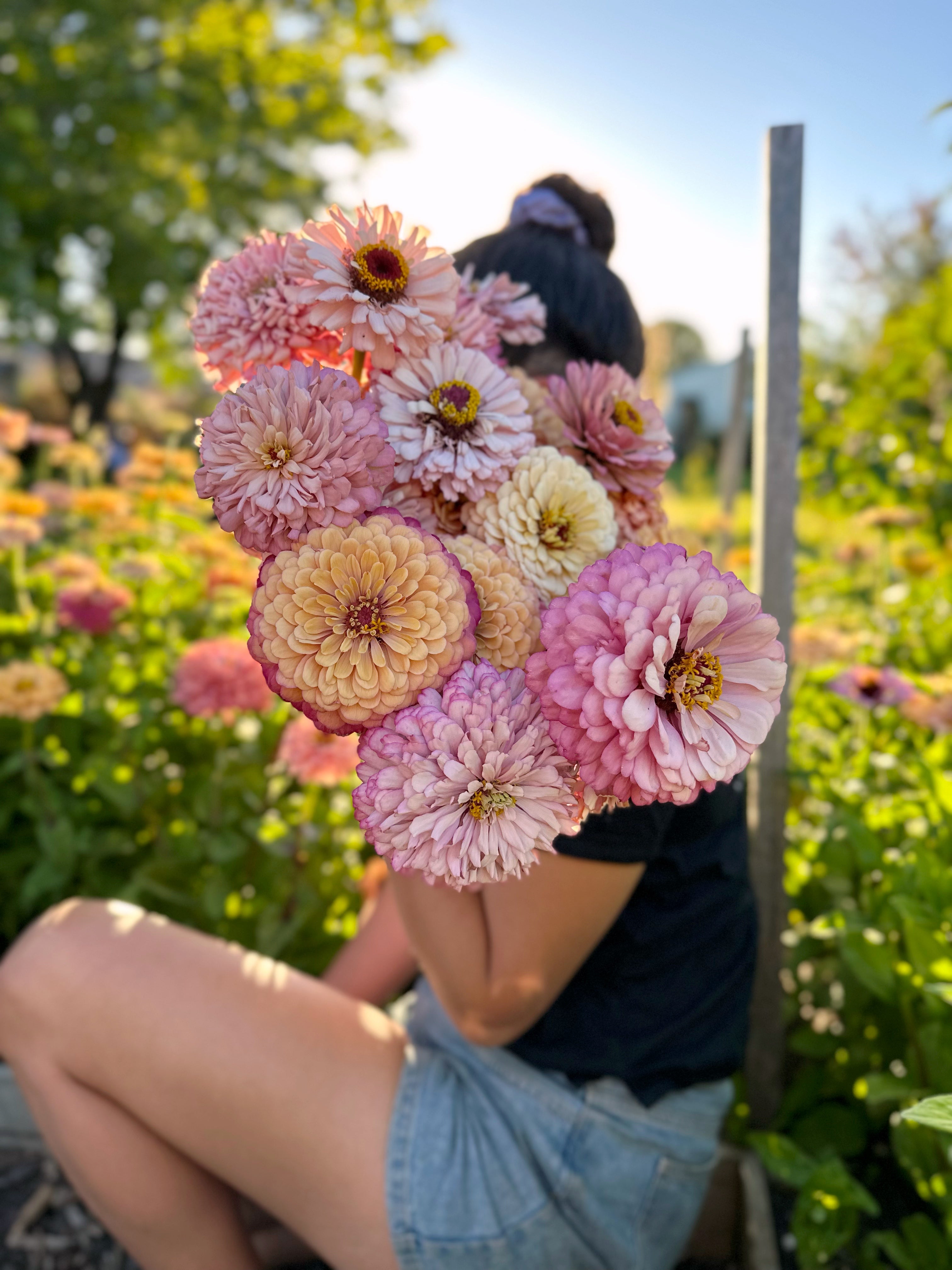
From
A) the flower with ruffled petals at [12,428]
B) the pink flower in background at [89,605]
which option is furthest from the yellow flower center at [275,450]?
the flower with ruffled petals at [12,428]

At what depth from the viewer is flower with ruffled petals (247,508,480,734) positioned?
1.66 feet

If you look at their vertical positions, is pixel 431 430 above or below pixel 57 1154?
above

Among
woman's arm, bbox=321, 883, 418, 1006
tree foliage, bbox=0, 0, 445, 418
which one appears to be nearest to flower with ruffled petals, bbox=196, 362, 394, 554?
woman's arm, bbox=321, 883, 418, 1006

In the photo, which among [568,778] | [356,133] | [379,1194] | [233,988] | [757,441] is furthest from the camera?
[356,133]

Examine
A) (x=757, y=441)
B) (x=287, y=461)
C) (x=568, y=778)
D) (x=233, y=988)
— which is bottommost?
(x=233, y=988)

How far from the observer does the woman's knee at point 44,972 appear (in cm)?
108

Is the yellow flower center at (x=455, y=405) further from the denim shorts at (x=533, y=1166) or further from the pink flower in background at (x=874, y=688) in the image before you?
the pink flower in background at (x=874, y=688)

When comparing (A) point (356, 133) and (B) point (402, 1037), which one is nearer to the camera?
(B) point (402, 1037)

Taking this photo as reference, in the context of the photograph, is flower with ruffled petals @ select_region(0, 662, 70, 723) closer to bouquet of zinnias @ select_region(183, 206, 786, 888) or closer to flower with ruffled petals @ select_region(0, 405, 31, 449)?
flower with ruffled petals @ select_region(0, 405, 31, 449)

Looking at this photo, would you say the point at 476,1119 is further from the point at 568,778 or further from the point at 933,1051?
the point at 568,778

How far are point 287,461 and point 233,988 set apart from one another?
746 mm

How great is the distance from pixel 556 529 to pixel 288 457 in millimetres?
186

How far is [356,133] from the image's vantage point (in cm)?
1038

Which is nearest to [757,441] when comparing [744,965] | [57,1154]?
[744,965]
